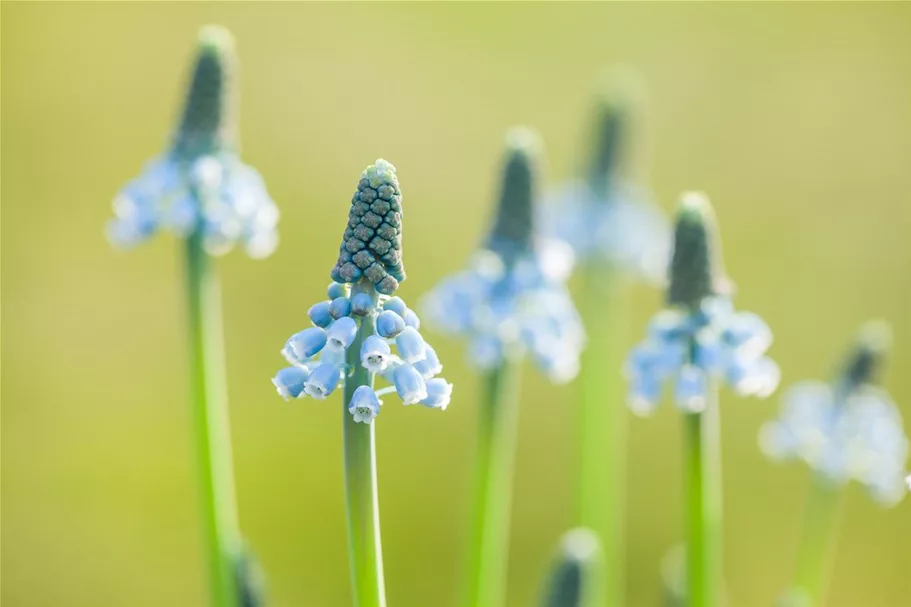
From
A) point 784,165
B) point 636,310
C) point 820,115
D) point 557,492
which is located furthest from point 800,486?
point 820,115

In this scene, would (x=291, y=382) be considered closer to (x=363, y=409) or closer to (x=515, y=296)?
(x=363, y=409)

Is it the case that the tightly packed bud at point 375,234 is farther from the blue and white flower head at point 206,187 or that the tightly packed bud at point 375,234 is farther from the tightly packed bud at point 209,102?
the tightly packed bud at point 209,102

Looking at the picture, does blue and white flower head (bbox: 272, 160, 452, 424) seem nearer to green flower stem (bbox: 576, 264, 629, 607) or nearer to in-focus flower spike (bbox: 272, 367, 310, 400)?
in-focus flower spike (bbox: 272, 367, 310, 400)

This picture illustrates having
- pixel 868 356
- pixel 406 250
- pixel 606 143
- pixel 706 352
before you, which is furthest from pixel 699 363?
pixel 406 250

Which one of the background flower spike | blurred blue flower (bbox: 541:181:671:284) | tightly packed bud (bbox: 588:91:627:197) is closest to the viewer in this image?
the background flower spike

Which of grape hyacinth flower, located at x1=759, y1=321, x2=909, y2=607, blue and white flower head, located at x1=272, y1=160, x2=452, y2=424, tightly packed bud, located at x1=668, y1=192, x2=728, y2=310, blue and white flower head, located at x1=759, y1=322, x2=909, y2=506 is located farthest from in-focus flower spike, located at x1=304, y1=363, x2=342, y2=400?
blue and white flower head, located at x1=759, y1=322, x2=909, y2=506
